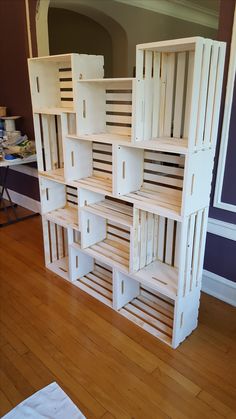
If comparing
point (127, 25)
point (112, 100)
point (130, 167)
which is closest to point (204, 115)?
point (130, 167)

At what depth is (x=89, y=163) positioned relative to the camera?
2.24m

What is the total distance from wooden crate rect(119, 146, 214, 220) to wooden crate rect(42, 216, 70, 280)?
941mm

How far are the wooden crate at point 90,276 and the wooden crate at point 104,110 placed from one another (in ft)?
2.81

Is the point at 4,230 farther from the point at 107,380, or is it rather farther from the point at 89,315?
the point at 107,380

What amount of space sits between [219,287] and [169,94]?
1349 millimetres

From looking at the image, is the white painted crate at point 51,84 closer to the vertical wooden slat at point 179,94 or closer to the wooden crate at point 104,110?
the wooden crate at point 104,110

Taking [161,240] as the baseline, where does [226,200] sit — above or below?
above

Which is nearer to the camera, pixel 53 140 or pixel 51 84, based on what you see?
pixel 51 84

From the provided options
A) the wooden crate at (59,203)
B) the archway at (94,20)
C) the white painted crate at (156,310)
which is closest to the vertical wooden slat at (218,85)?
the white painted crate at (156,310)

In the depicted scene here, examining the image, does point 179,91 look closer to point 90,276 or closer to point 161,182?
point 161,182

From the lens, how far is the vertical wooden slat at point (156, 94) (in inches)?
64.7

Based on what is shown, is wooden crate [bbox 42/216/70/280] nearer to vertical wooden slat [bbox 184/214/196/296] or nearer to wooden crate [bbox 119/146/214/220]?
wooden crate [bbox 119/146/214/220]

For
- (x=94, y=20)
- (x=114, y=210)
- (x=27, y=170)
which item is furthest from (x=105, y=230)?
(x=94, y=20)

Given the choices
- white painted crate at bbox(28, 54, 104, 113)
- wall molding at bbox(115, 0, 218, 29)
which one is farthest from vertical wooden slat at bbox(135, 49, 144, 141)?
wall molding at bbox(115, 0, 218, 29)
